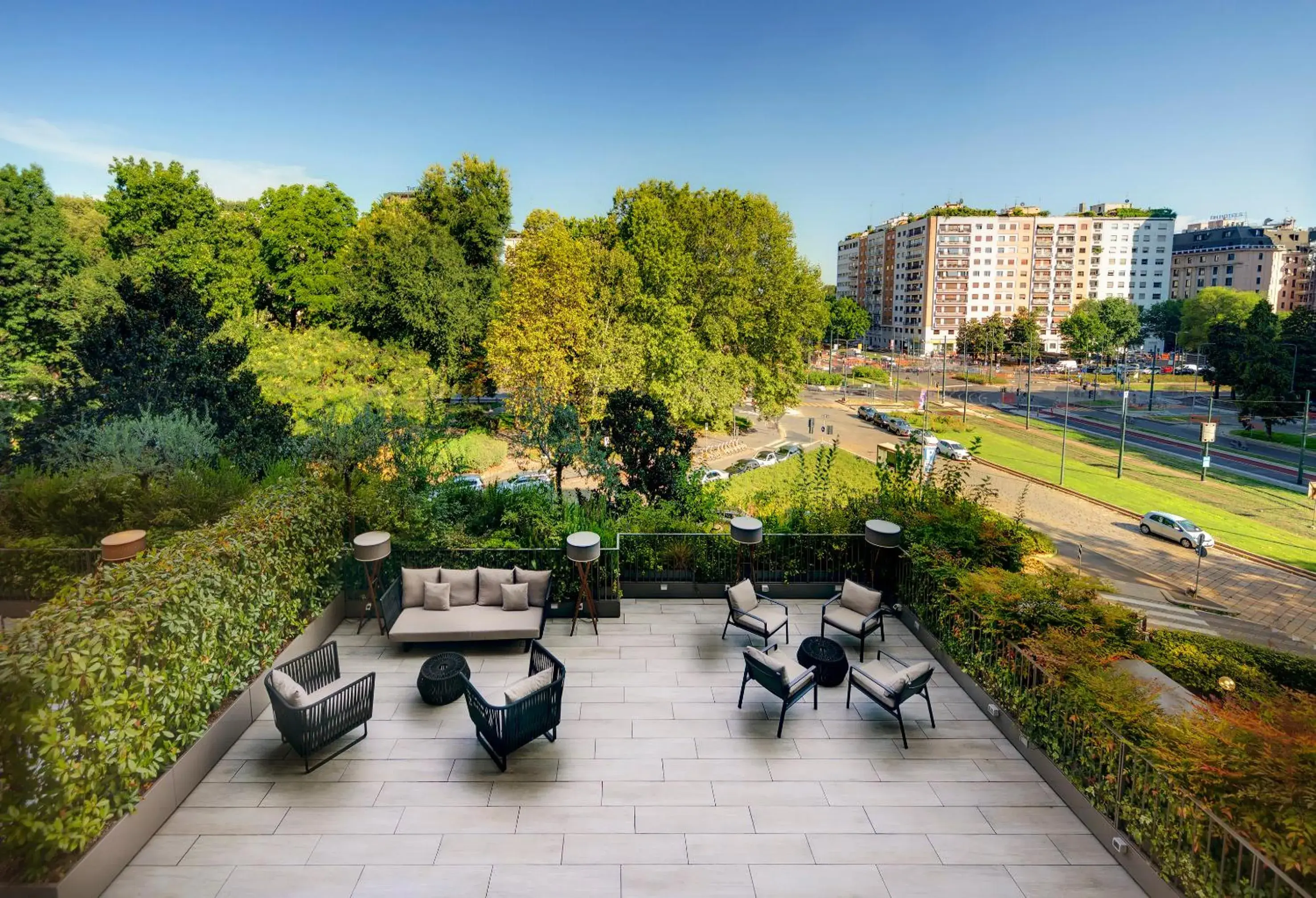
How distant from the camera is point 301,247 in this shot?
3784 cm

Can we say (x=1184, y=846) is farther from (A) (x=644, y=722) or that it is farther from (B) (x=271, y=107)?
(B) (x=271, y=107)

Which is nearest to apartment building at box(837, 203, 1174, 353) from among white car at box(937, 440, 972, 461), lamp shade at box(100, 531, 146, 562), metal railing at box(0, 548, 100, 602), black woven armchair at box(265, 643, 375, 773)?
white car at box(937, 440, 972, 461)

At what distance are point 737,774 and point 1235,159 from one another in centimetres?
4578

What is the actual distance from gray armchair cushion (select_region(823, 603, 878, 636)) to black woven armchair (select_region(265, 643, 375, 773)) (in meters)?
5.22

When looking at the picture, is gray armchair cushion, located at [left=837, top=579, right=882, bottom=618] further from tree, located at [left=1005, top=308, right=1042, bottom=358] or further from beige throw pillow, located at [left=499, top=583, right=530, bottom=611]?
tree, located at [left=1005, top=308, right=1042, bottom=358]

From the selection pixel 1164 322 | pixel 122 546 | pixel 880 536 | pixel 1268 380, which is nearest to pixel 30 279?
pixel 122 546

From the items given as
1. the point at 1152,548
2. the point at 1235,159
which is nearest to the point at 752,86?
the point at 1235,159

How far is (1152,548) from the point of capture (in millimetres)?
29297

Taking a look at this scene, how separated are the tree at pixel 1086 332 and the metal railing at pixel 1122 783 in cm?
10217

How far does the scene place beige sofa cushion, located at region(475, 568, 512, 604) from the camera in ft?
27.9

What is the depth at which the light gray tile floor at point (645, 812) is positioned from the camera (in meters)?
4.77

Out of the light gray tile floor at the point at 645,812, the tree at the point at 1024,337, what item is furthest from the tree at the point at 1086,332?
the light gray tile floor at the point at 645,812

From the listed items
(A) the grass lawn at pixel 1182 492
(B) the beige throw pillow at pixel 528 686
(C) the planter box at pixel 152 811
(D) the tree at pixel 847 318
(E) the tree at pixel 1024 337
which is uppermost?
(D) the tree at pixel 847 318

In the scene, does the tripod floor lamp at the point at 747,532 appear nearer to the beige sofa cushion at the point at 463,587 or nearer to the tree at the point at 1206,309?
the beige sofa cushion at the point at 463,587
